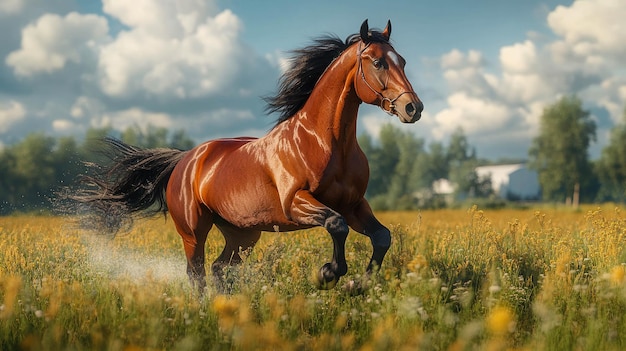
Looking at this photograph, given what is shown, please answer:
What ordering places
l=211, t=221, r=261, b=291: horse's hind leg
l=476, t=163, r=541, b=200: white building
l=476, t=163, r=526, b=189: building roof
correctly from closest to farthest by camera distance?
l=211, t=221, r=261, b=291: horse's hind leg < l=476, t=163, r=541, b=200: white building < l=476, t=163, r=526, b=189: building roof

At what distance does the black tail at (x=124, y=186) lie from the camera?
8797 mm

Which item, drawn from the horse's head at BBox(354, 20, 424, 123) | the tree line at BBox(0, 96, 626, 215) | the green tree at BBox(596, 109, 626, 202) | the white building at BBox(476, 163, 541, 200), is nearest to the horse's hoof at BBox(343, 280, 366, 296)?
the horse's head at BBox(354, 20, 424, 123)

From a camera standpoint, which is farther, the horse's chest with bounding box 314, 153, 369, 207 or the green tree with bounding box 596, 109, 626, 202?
the green tree with bounding box 596, 109, 626, 202

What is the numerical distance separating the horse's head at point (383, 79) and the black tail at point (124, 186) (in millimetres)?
3787

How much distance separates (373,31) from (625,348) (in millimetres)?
3384

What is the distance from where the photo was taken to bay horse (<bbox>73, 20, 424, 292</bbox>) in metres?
5.54

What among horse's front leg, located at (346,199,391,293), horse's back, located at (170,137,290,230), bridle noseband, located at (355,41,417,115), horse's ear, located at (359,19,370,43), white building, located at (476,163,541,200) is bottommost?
horse's front leg, located at (346,199,391,293)

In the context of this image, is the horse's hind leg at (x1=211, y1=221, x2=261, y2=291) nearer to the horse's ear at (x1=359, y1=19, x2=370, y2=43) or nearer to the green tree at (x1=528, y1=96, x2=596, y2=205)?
the horse's ear at (x1=359, y1=19, x2=370, y2=43)

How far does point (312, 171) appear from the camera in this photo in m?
5.79

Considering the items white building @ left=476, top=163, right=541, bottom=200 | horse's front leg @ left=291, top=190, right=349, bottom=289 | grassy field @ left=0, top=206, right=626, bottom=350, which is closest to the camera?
grassy field @ left=0, top=206, right=626, bottom=350

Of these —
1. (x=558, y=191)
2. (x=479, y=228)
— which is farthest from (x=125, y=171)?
(x=558, y=191)

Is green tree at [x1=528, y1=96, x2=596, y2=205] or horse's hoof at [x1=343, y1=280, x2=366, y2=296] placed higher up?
green tree at [x1=528, y1=96, x2=596, y2=205]

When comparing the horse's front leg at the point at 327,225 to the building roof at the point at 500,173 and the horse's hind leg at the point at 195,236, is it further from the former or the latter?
the building roof at the point at 500,173

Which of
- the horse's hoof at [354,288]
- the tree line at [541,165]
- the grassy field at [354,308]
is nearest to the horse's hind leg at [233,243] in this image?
the grassy field at [354,308]
